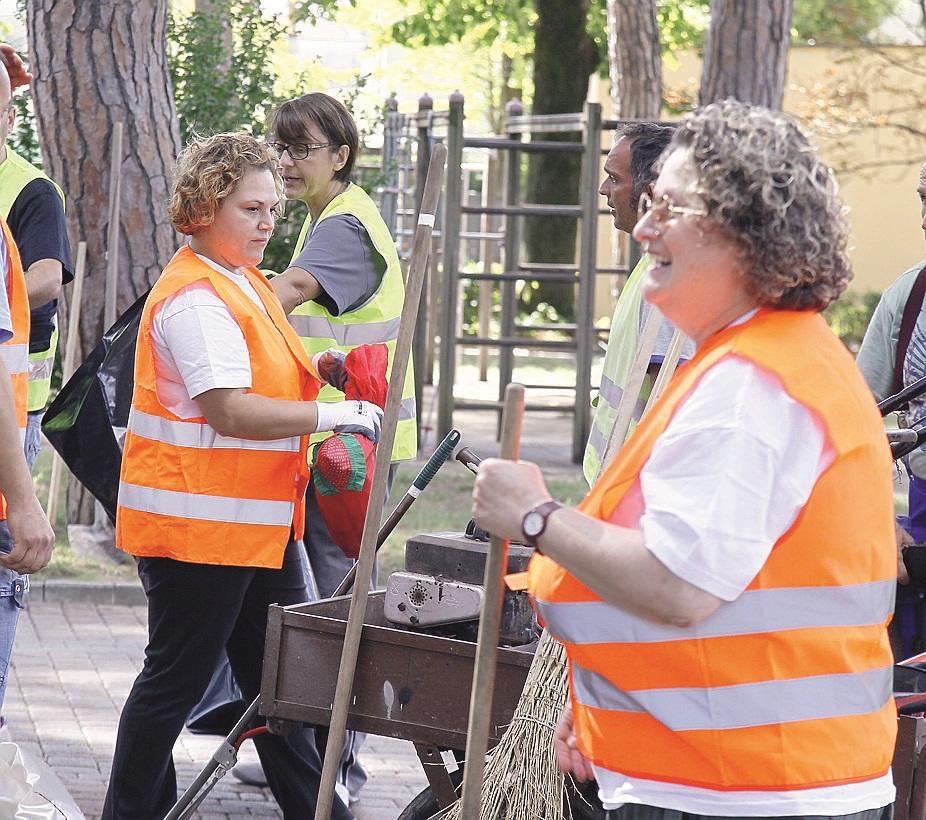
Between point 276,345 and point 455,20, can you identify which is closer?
point 276,345

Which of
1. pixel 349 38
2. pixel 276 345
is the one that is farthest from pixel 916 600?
pixel 349 38

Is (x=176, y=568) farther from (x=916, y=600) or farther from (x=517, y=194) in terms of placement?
(x=517, y=194)

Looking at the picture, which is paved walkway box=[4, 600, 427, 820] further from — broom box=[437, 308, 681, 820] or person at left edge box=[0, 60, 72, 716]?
broom box=[437, 308, 681, 820]

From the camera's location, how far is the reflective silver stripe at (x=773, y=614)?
85.4 inches

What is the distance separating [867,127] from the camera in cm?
2464

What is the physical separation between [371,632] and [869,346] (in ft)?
6.62

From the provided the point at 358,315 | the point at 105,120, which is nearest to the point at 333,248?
the point at 358,315

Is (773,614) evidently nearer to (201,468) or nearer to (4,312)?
(4,312)

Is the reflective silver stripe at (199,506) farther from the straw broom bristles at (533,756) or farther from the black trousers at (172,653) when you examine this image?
the straw broom bristles at (533,756)

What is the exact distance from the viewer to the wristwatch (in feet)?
7.29

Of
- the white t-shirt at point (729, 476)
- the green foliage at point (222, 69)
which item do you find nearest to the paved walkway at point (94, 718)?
the white t-shirt at point (729, 476)

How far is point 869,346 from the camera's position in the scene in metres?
4.72

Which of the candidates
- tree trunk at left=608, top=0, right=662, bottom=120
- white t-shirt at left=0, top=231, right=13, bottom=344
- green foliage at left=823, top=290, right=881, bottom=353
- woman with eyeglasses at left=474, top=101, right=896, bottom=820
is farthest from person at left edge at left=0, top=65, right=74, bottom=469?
green foliage at left=823, top=290, right=881, bottom=353

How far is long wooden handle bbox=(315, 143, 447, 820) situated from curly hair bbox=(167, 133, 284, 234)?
81cm
